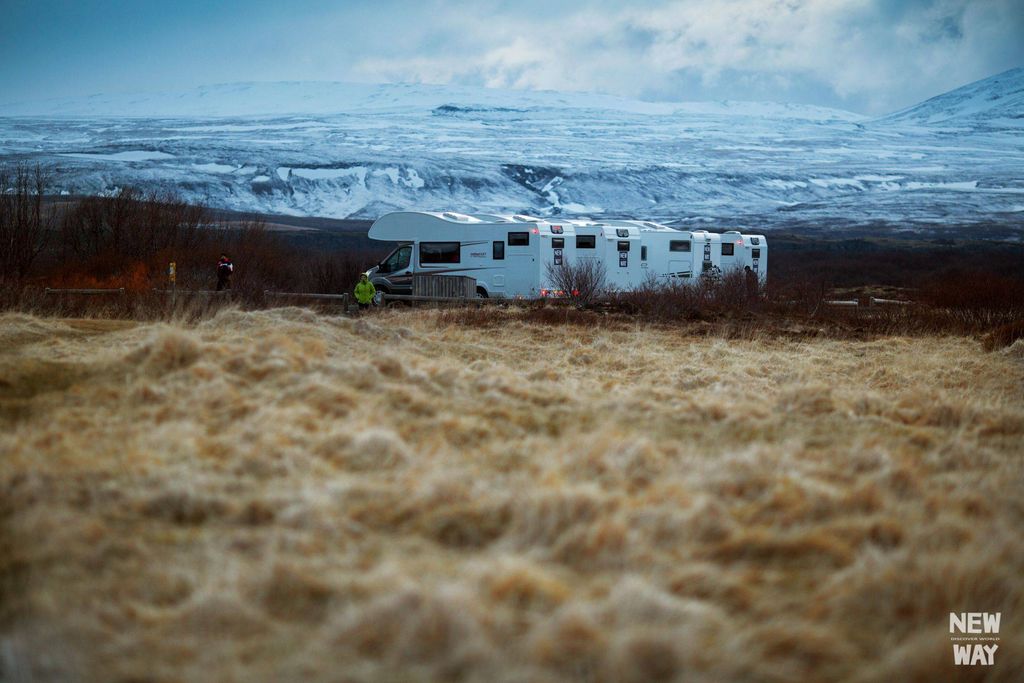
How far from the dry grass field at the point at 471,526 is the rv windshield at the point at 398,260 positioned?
1990cm

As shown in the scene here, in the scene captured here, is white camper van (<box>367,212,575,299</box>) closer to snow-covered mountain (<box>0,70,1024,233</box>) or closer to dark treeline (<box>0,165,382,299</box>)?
dark treeline (<box>0,165,382,299</box>)

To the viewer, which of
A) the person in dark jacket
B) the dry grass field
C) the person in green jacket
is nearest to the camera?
the dry grass field

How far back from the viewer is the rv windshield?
101ft

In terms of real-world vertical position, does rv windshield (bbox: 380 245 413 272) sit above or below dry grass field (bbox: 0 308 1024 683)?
above

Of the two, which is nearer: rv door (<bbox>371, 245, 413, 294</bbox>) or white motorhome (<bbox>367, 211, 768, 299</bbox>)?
white motorhome (<bbox>367, 211, 768, 299</bbox>)

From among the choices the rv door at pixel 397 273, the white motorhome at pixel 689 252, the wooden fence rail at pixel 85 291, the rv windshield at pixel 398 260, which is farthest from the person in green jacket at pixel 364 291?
the white motorhome at pixel 689 252

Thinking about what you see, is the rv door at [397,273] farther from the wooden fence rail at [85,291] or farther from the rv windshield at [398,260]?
the wooden fence rail at [85,291]

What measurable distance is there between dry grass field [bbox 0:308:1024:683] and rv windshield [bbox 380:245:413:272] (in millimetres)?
19901

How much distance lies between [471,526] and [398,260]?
25.1 meters

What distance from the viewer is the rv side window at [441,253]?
30359 mm

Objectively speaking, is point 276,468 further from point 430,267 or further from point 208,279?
point 208,279

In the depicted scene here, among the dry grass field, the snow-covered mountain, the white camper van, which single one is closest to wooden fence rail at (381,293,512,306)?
the white camper van

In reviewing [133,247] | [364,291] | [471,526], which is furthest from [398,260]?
[471,526]

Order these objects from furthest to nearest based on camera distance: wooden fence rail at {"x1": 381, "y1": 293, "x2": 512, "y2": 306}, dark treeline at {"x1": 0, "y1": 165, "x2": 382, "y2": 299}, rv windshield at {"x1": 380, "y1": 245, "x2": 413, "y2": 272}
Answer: dark treeline at {"x1": 0, "y1": 165, "x2": 382, "y2": 299}
rv windshield at {"x1": 380, "y1": 245, "x2": 413, "y2": 272}
wooden fence rail at {"x1": 381, "y1": 293, "x2": 512, "y2": 306}
